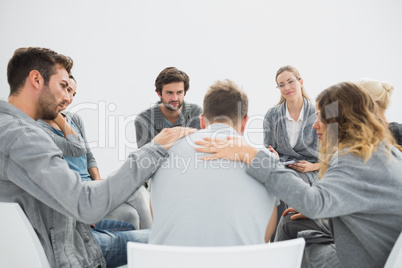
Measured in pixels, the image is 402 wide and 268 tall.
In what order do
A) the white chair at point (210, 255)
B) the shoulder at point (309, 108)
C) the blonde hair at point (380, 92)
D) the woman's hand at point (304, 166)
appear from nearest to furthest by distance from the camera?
the white chair at point (210, 255) < the blonde hair at point (380, 92) < the woman's hand at point (304, 166) < the shoulder at point (309, 108)

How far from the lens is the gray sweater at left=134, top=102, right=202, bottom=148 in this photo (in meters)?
2.68

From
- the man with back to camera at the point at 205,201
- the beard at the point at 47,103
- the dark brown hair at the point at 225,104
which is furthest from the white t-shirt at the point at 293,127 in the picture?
the beard at the point at 47,103

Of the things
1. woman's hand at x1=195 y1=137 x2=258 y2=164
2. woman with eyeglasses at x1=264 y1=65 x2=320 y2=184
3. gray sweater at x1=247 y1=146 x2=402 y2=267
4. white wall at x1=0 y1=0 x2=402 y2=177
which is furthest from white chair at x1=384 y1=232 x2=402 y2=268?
white wall at x1=0 y1=0 x2=402 y2=177

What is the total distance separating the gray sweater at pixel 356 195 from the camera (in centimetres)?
A: 105

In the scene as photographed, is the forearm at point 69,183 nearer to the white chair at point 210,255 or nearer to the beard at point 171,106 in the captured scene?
the white chair at point 210,255

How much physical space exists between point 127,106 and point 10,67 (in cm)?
252

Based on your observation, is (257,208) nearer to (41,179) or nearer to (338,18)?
(41,179)

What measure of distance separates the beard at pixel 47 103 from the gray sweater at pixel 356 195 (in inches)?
33.1

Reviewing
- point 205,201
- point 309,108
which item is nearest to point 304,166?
point 309,108

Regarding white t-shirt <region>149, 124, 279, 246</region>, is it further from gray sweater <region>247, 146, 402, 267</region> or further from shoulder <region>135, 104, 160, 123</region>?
shoulder <region>135, 104, 160, 123</region>

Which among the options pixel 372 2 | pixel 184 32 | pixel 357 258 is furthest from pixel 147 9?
pixel 357 258

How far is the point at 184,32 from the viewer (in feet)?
12.7

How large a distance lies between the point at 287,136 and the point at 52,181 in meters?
1.91

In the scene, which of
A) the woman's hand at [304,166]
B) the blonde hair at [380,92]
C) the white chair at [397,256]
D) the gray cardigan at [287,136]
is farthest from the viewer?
the gray cardigan at [287,136]
